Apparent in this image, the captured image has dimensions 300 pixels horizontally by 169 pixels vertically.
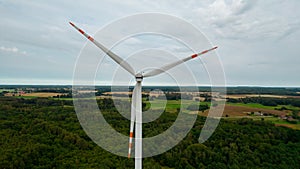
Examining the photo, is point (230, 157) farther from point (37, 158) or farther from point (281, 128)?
point (37, 158)

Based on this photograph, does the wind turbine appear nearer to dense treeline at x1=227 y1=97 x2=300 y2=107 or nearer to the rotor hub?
the rotor hub

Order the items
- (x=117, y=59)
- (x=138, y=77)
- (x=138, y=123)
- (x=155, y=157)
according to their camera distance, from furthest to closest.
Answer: (x=155, y=157) → (x=138, y=123) → (x=138, y=77) → (x=117, y=59)

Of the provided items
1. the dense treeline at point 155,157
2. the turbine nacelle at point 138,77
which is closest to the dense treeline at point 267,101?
the dense treeline at point 155,157

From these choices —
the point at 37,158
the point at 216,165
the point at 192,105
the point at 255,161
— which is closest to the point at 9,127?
the point at 37,158

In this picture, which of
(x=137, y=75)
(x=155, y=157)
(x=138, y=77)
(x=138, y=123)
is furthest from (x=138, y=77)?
(x=155, y=157)

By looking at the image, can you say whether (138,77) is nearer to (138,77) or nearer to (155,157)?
(138,77)

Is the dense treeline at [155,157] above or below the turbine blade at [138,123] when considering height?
below

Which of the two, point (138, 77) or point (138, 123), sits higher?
point (138, 77)

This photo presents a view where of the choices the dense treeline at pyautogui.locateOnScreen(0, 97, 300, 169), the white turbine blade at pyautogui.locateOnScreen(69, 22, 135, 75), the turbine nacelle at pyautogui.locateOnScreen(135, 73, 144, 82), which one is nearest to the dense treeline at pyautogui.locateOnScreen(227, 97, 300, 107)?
the dense treeline at pyautogui.locateOnScreen(0, 97, 300, 169)

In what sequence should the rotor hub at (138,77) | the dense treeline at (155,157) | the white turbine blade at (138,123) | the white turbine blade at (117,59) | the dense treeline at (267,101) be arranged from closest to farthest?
the white turbine blade at (117,59) < the rotor hub at (138,77) < the white turbine blade at (138,123) < the dense treeline at (155,157) < the dense treeline at (267,101)

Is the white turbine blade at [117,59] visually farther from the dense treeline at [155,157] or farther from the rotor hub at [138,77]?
the dense treeline at [155,157]
